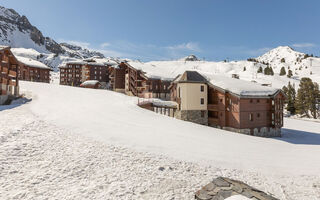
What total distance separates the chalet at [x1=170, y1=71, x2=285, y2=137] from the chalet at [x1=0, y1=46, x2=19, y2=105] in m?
25.4

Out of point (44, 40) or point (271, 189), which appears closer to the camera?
point (271, 189)

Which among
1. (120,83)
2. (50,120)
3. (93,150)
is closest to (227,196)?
(93,150)

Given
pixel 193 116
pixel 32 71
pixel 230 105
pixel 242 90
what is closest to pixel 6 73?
pixel 193 116

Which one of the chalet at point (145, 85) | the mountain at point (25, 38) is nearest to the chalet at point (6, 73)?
the chalet at point (145, 85)

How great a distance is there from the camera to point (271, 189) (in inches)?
375

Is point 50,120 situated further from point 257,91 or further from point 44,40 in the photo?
point 44,40

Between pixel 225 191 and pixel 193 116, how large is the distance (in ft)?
69.9

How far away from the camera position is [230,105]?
27.5 metres

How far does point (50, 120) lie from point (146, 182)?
12.3 metres

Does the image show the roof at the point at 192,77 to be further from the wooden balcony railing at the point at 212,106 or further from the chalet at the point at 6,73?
the chalet at the point at 6,73

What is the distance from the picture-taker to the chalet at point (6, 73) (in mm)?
23106

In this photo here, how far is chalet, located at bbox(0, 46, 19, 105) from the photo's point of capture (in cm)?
2311

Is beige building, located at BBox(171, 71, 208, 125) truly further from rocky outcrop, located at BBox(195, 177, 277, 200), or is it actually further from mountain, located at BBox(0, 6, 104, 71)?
mountain, located at BBox(0, 6, 104, 71)

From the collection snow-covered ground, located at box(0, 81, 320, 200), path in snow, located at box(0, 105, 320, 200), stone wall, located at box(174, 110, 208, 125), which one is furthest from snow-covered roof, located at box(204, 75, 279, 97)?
path in snow, located at box(0, 105, 320, 200)
